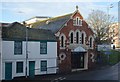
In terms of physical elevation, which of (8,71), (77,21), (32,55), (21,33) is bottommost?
(8,71)

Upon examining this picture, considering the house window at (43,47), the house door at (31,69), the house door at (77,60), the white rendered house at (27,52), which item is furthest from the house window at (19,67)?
the house door at (77,60)

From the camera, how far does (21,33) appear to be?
3167cm

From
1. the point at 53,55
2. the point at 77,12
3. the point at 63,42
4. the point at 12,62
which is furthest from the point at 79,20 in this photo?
the point at 12,62

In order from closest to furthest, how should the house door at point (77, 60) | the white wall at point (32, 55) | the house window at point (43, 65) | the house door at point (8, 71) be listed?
1. the house door at point (8, 71)
2. the white wall at point (32, 55)
3. the house window at point (43, 65)
4. the house door at point (77, 60)

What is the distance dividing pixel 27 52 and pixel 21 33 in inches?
105

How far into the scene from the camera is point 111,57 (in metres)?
49.1

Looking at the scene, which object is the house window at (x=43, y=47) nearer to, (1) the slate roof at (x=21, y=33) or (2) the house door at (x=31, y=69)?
(1) the slate roof at (x=21, y=33)

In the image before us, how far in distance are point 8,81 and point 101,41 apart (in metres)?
25.7

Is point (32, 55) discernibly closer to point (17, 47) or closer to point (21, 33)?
point (17, 47)

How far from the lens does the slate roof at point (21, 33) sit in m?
30.1

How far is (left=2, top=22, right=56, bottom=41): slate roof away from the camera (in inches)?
1187

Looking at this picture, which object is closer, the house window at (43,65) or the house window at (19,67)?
the house window at (19,67)

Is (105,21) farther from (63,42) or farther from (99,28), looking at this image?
(63,42)

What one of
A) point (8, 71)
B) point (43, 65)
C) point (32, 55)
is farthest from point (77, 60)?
point (8, 71)
